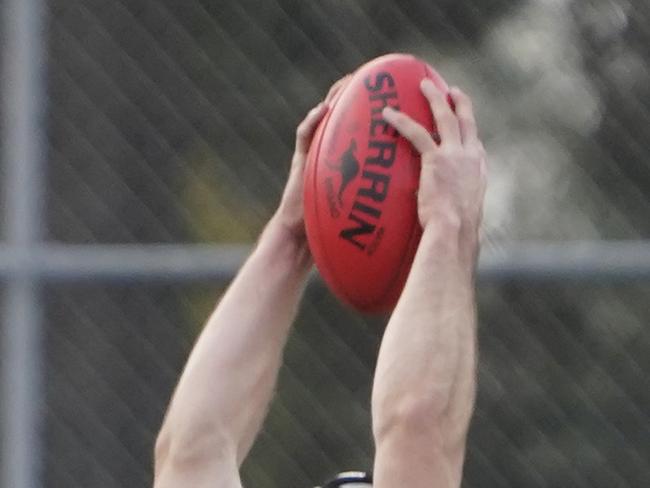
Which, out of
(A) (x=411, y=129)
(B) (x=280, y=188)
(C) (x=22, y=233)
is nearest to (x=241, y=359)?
(A) (x=411, y=129)

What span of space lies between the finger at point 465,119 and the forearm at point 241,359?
Result: 1.27ft

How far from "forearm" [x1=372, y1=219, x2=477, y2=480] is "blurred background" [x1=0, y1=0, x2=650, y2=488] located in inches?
68.1

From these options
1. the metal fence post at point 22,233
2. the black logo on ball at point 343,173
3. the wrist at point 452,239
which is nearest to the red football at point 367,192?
the black logo on ball at point 343,173

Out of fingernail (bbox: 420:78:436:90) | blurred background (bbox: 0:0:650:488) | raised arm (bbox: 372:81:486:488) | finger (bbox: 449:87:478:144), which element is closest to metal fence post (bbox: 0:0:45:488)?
blurred background (bbox: 0:0:650:488)

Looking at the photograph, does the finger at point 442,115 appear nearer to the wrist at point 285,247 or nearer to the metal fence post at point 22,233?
the wrist at point 285,247

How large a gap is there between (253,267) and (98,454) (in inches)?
63.2

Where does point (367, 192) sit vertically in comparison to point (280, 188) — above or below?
above

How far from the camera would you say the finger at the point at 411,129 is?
282 cm

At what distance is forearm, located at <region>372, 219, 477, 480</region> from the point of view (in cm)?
253

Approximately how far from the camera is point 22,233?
13.8 feet

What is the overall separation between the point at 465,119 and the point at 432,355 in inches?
17.3

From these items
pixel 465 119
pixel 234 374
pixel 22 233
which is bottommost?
pixel 234 374

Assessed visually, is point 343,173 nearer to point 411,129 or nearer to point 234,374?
point 411,129

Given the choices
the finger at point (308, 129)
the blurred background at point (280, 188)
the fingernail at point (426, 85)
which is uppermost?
the finger at point (308, 129)
